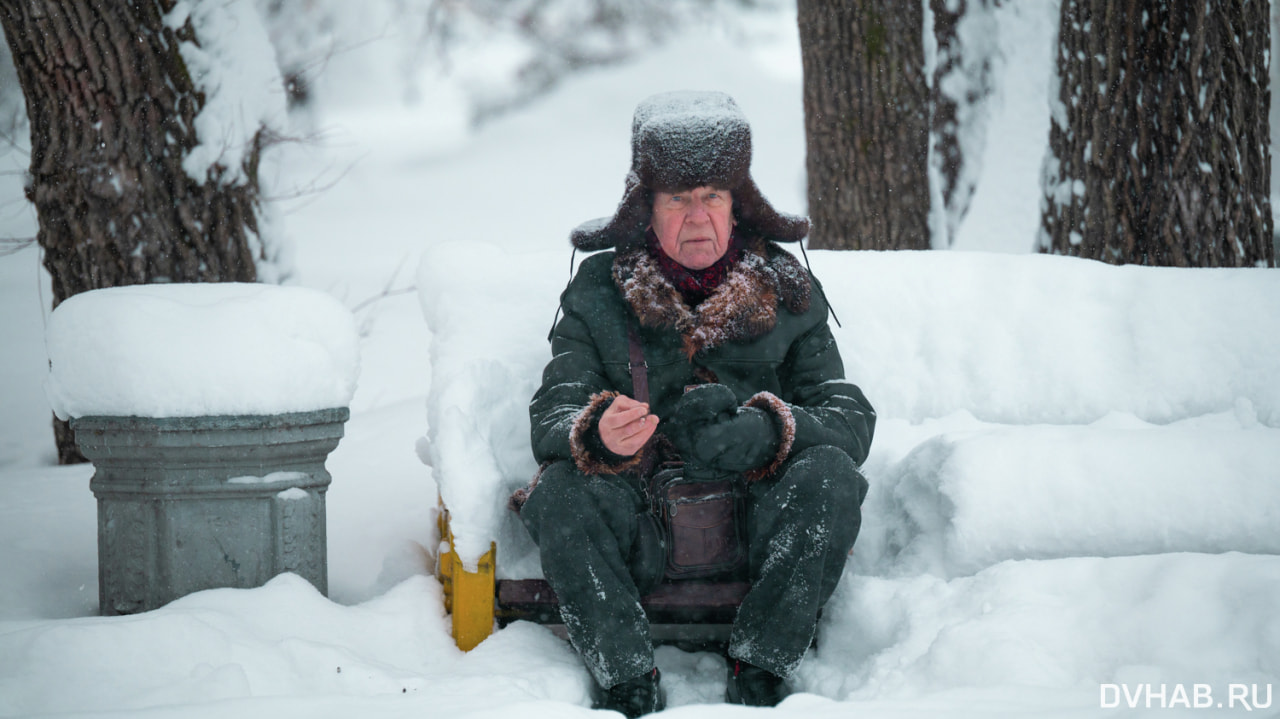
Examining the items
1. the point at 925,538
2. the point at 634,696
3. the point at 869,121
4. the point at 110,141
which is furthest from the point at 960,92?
the point at 110,141

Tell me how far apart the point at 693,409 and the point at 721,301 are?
418 millimetres

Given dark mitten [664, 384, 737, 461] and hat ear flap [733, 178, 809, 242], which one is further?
hat ear flap [733, 178, 809, 242]

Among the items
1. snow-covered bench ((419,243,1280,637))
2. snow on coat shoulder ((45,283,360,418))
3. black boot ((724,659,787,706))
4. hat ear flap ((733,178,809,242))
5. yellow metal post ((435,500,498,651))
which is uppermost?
hat ear flap ((733,178,809,242))

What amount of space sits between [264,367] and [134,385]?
33 centimetres

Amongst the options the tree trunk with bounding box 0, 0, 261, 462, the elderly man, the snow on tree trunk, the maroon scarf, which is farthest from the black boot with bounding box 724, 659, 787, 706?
the snow on tree trunk

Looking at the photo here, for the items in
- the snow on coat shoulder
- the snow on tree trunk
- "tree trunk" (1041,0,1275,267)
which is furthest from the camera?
the snow on tree trunk

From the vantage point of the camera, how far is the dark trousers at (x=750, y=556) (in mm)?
2127

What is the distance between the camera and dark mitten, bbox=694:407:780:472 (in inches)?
86.4

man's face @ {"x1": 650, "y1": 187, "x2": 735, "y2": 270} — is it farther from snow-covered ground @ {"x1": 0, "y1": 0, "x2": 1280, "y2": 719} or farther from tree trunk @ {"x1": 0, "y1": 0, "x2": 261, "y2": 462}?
tree trunk @ {"x1": 0, "y1": 0, "x2": 261, "y2": 462}

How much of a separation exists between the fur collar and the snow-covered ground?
52 centimetres

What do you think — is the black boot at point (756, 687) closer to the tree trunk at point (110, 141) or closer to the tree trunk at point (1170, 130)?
the tree trunk at point (1170, 130)

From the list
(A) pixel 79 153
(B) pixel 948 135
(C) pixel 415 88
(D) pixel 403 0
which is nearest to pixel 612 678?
(A) pixel 79 153

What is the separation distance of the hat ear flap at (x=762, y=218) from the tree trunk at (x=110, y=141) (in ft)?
8.56

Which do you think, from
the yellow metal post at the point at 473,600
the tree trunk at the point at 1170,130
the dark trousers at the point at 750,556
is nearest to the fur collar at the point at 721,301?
the dark trousers at the point at 750,556
